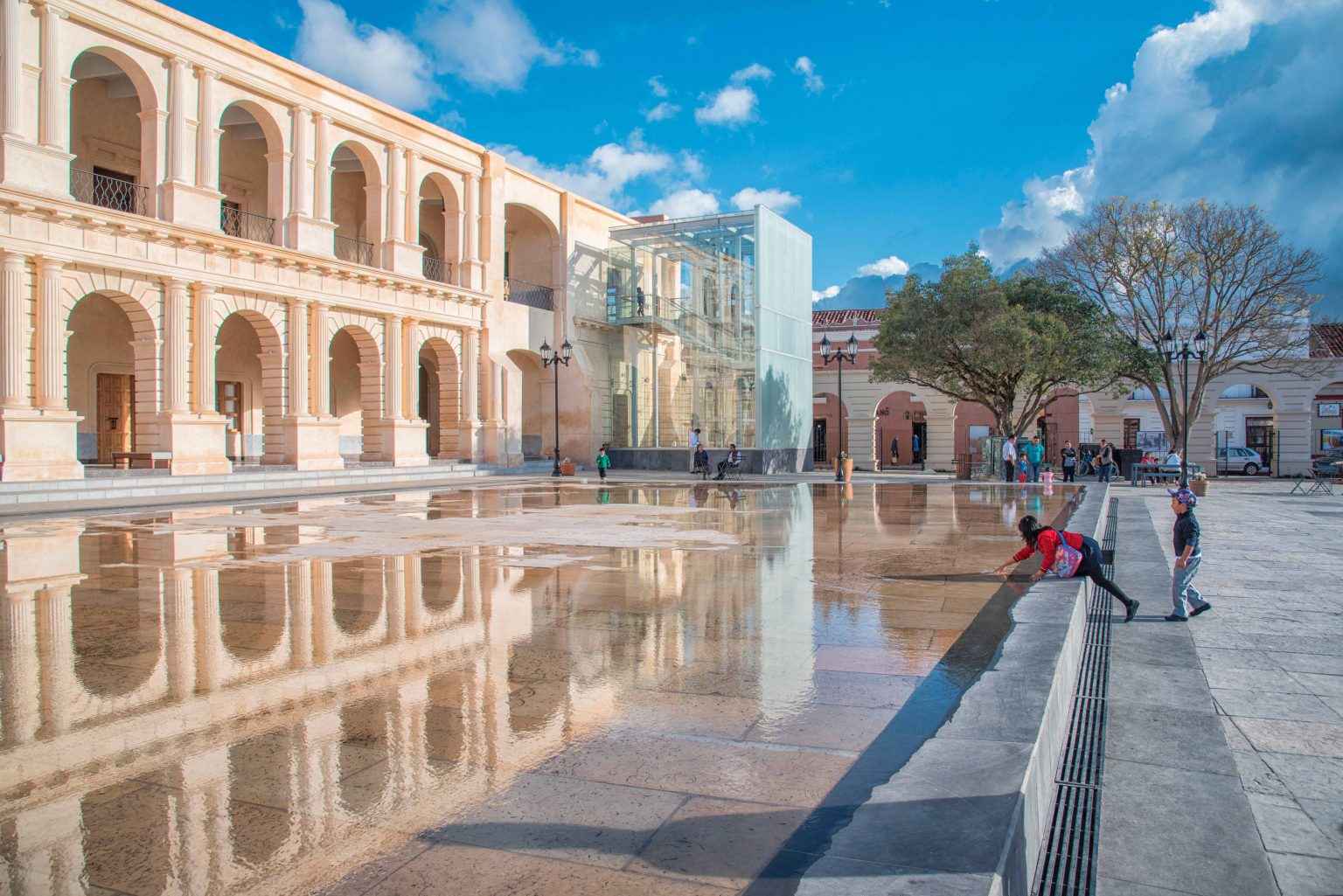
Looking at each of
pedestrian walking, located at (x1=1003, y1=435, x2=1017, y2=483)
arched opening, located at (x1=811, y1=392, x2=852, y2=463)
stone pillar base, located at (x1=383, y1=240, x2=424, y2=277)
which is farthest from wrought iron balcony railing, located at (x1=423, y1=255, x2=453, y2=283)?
arched opening, located at (x1=811, y1=392, x2=852, y2=463)

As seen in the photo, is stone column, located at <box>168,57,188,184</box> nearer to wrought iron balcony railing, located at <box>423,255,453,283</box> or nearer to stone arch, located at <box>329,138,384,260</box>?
stone arch, located at <box>329,138,384,260</box>

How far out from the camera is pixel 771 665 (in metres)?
5.36

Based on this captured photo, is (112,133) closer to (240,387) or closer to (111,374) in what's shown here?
(111,374)

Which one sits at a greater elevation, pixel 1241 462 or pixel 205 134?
pixel 205 134

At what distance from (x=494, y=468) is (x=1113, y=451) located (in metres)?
21.8

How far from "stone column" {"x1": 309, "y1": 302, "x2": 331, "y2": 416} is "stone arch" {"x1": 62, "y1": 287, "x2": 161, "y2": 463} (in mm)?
4501

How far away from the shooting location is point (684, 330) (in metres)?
33.0

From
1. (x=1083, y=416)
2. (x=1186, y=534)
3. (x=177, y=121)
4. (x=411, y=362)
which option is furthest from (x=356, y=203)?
Result: (x=1083, y=416)

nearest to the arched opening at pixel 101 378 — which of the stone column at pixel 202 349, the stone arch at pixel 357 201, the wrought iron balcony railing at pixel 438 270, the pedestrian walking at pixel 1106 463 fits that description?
the stone column at pixel 202 349

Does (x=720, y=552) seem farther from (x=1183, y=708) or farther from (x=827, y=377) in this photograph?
(x=827, y=377)

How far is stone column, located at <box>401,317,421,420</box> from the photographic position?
1136 inches

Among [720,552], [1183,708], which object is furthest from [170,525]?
[1183,708]

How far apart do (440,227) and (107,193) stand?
13.0 metres

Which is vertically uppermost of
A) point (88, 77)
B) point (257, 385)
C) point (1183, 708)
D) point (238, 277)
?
point (88, 77)
